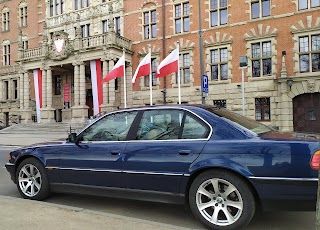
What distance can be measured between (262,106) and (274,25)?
5468 millimetres

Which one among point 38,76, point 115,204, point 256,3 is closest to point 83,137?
point 115,204

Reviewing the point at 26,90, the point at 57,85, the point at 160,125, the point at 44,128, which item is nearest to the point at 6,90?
the point at 57,85

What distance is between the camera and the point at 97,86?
23.3m

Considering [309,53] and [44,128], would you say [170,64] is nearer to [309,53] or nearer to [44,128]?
[309,53]

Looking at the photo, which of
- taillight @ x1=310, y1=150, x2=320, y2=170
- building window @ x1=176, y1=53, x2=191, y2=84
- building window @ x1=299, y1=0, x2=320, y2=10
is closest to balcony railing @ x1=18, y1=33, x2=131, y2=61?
building window @ x1=176, y1=53, x2=191, y2=84

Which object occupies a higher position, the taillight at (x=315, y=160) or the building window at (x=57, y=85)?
the building window at (x=57, y=85)

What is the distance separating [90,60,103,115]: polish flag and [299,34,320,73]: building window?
14.6 metres

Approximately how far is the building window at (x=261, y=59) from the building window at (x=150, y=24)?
839 cm

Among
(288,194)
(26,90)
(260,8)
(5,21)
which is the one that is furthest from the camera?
(5,21)

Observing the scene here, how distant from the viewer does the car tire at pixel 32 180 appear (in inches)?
207

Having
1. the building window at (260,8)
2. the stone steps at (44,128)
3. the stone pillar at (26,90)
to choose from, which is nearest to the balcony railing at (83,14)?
the stone pillar at (26,90)

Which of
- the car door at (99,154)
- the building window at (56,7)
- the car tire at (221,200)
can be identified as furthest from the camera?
the building window at (56,7)

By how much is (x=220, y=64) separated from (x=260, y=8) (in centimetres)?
459

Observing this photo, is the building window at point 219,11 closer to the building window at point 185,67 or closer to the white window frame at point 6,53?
the building window at point 185,67
